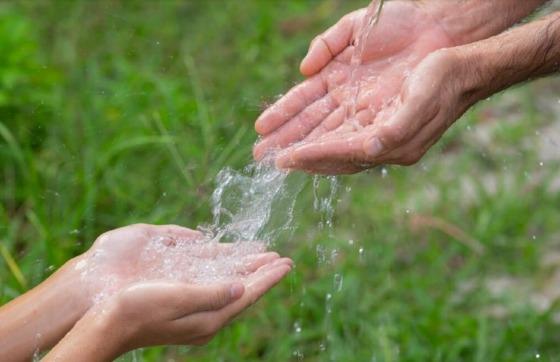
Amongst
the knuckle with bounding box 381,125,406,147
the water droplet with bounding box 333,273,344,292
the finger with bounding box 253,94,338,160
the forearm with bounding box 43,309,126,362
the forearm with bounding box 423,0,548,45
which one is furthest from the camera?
the water droplet with bounding box 333,273,344,292

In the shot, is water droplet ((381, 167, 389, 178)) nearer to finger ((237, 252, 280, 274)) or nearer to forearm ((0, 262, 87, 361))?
finger ((237, 252, 280, 274))

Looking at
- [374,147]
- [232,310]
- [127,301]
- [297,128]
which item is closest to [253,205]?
[297,128]

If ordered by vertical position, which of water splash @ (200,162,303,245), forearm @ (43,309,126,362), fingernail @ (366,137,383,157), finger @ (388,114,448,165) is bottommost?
water splash @ (200,162,303,245)

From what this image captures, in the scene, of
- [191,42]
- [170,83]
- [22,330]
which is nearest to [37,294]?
[22,330]

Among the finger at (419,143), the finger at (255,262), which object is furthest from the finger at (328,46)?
the finger at (255,262)

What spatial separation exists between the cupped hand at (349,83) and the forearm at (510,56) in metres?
0.18

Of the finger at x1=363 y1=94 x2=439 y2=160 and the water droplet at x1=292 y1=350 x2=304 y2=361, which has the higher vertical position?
the finger at x1=363 y1=94 x2=439 y2=160

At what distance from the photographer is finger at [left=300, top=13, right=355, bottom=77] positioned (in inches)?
130

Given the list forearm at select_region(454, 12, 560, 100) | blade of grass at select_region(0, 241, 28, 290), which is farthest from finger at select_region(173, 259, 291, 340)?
blade of grass at select_region(0, 241, 28, 290)

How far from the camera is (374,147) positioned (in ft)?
8.83

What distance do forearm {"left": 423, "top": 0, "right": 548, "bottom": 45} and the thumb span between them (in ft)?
4.34

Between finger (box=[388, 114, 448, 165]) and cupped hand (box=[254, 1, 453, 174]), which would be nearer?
finger (box=[388, 114, 448, 165])

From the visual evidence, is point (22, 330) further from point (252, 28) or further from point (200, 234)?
point (252, 28)

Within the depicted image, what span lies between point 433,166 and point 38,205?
159 cm
